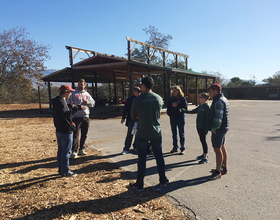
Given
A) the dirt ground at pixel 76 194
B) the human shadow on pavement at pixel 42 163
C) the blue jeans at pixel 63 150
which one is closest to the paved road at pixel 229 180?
the dirt ground at pixel 76 194

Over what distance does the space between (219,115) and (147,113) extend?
1.32 m

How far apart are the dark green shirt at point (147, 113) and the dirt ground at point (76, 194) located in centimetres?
97

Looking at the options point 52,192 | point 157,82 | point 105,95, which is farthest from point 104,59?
point 105,95

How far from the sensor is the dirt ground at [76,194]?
268 centimetres

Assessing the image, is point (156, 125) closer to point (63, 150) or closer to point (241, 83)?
point (63, 150)

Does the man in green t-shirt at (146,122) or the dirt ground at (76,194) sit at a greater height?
the man in green t-shirt at (146,122)

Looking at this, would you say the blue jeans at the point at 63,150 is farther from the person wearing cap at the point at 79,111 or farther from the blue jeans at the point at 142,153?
the blue jeans at the point at 142,153

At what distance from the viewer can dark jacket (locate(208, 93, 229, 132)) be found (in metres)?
3.51

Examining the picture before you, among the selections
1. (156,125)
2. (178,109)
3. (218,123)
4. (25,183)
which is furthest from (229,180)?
(25,183)

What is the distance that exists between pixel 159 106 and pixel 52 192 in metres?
2.23

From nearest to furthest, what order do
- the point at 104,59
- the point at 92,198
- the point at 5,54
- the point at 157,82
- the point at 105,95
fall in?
the point at 92,198, the point at 104,59, the point at 5,54, the point at 157,82, the point at 105,95

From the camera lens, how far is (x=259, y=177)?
3.69 metres

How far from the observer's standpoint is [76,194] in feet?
10.5

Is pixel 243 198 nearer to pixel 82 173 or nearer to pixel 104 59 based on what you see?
pixel 82 173
